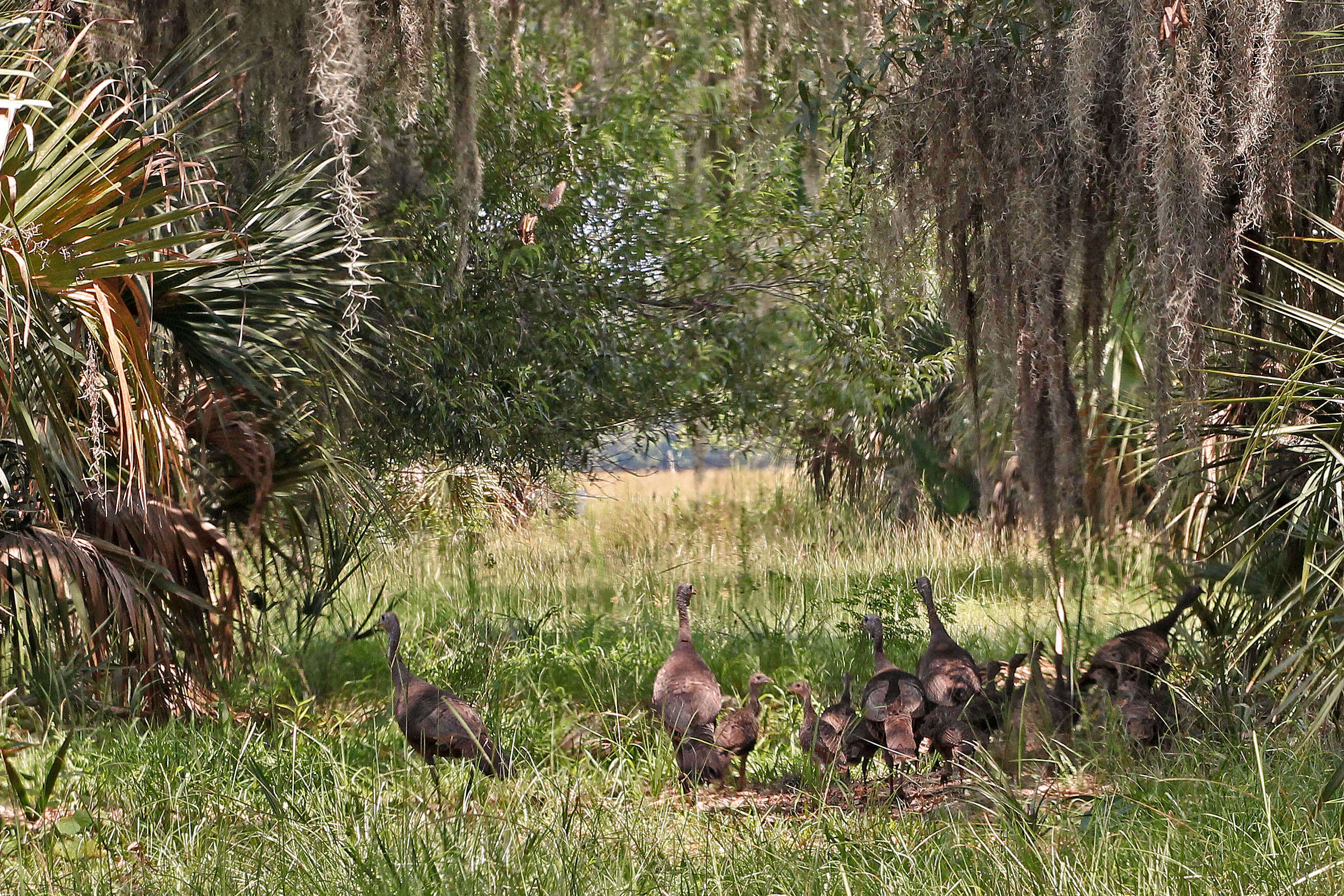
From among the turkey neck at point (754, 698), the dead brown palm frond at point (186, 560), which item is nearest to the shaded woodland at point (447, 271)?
the dead brown palm frond at point (186, 560)

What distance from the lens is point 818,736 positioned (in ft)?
14.5

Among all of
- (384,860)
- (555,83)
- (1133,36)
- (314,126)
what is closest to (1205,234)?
(1133,36)

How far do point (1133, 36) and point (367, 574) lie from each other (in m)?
7.13

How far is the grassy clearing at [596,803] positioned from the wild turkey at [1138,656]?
312 mm

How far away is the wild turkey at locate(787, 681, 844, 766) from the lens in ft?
14.3

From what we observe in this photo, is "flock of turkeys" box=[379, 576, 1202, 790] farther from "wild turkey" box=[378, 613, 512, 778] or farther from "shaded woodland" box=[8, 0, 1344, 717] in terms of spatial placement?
"shaded woodland" box=[8, 0, 1344, 717]

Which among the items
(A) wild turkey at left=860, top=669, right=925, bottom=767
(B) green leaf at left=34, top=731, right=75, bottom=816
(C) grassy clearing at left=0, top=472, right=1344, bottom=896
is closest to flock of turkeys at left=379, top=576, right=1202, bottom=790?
(A) wild turkey at left=860, top=669, right=925, bottom=767

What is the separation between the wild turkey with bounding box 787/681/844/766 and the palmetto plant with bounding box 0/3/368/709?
2.29m

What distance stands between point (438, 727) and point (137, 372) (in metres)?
1.54

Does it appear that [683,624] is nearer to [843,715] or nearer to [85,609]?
[843,715]

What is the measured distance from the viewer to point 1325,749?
4227mm

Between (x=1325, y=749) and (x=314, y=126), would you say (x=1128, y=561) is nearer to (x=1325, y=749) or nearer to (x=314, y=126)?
(x=1325, y=749)

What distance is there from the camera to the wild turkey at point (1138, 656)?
4.86 metres

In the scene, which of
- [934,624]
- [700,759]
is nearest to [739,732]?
[700,759]
